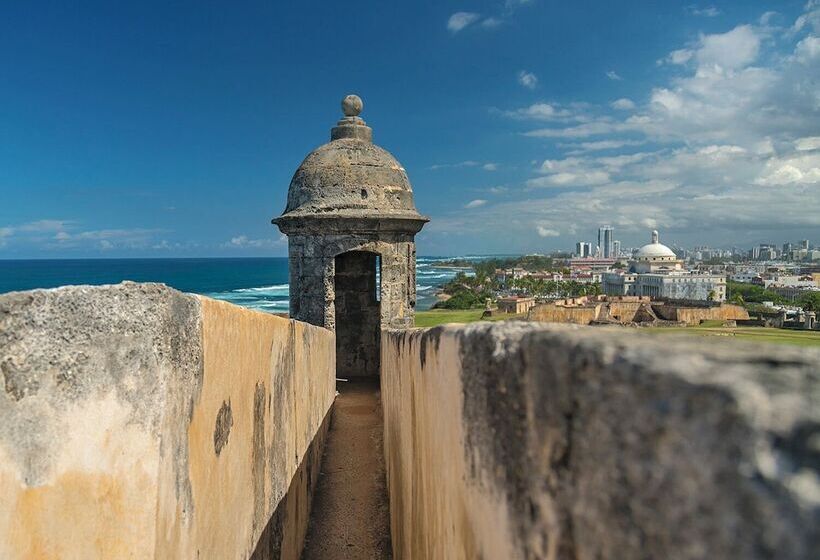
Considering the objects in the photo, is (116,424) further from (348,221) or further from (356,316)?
(356,316)

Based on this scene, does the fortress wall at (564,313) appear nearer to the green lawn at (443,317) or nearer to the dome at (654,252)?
the green lawn at (443,317)

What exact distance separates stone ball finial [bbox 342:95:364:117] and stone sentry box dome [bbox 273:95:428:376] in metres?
0.23

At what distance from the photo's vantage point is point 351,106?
404 inches

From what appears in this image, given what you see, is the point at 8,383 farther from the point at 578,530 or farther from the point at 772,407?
the point at 772,407

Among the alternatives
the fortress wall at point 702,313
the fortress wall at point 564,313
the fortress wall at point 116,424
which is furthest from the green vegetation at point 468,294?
the fortress wall at point 116,424

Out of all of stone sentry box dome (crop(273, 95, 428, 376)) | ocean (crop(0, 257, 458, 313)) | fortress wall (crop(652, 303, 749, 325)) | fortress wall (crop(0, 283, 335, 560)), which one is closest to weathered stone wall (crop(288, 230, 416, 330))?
stone sentry box dome (crop(273, 95, 428, 376))

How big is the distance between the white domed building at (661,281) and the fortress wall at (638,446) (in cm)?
7377

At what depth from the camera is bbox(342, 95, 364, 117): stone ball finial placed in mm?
10242

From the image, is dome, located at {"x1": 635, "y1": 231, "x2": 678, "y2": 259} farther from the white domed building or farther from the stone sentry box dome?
the stone sentry box dome

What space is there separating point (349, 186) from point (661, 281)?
267 feet

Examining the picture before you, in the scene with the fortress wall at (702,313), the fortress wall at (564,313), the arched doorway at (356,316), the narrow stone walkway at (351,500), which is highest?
the arched doorway at (356,316)

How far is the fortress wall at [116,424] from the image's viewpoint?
1.22 meters

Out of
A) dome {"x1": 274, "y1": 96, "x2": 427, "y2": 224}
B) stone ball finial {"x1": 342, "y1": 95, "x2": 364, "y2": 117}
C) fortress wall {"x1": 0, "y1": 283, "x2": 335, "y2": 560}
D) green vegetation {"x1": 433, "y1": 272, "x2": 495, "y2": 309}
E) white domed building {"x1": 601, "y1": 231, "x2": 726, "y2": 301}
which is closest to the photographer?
fortress wall {"x1": 0, "y1": 283, "x2": 335, "y2": 560}

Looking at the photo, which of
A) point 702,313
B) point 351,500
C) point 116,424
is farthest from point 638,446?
point 702,313
